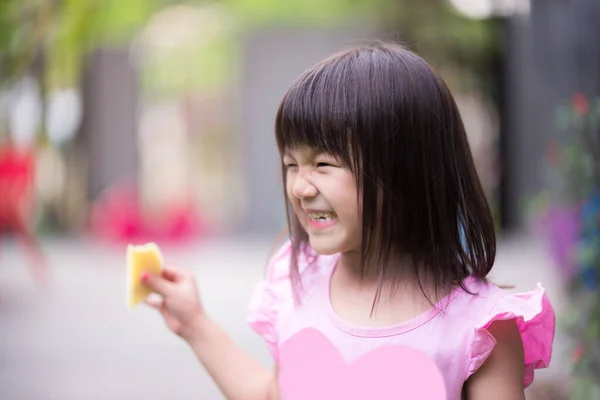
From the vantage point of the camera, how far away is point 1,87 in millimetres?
6355

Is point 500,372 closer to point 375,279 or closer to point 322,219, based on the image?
point 375,279

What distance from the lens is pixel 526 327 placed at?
135 centimetres

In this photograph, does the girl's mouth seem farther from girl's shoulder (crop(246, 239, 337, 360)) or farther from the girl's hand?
the girl's hand

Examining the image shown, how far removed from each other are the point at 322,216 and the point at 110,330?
16.7 ft

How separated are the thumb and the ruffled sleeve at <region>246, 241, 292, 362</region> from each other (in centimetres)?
17

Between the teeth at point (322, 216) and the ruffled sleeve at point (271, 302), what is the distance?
224 millimetres

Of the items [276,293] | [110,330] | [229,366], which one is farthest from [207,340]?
[110,330]

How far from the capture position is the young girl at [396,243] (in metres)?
1.34

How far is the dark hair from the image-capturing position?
1.39m

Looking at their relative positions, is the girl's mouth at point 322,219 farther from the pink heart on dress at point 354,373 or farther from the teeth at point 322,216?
the pink heart on dress at point 354,373

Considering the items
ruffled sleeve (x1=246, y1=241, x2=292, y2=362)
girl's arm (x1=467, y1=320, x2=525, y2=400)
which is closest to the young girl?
girl's arm (x1=467, y1=320, x2=525, y2=400)

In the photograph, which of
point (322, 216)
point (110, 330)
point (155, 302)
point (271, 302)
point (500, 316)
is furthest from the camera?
point (110, 330)

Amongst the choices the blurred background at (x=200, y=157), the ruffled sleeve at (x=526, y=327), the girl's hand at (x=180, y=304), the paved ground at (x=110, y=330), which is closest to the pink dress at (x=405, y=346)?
the ruffled sleeve at (x=526, y=327)

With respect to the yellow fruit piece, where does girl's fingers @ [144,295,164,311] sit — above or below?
below
